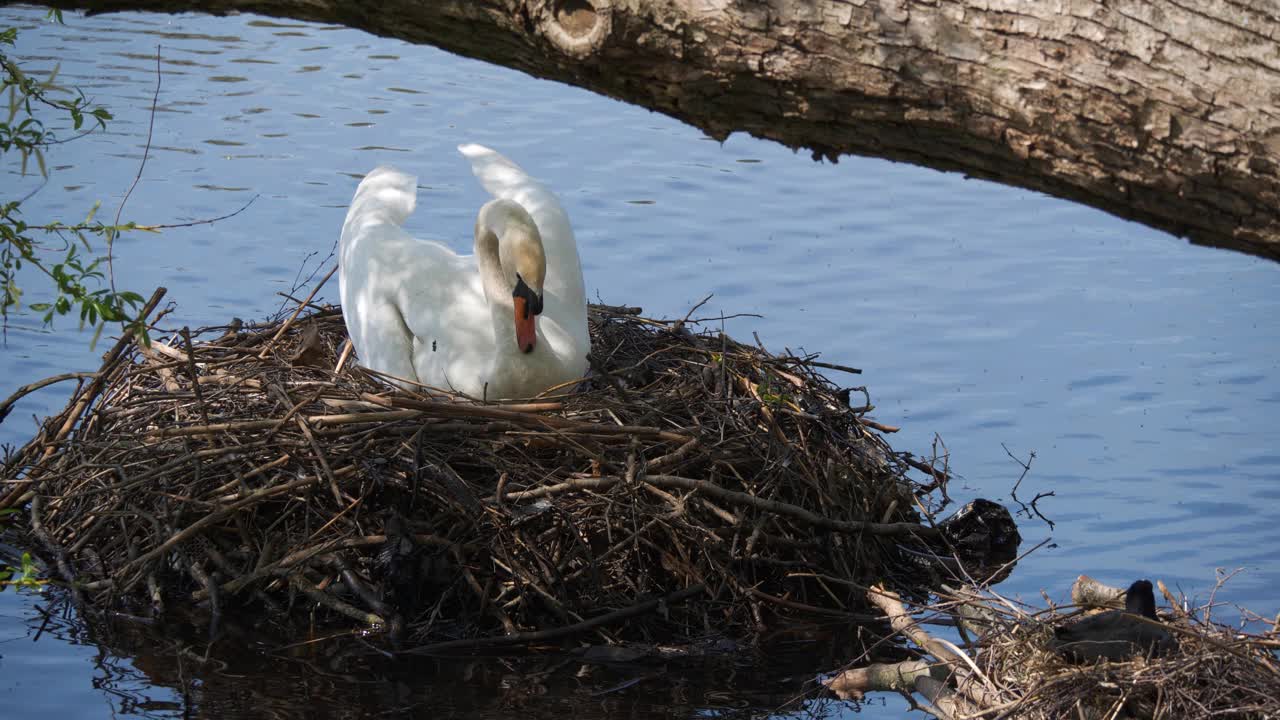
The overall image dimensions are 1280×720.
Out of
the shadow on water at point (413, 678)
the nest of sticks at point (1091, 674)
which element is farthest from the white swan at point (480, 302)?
the nest of sticks at point (1091, 674)

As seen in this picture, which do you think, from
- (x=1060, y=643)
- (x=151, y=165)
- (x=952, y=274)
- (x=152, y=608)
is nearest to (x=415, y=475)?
(x=152, y=608)

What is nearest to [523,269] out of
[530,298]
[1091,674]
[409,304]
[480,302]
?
[530,298]

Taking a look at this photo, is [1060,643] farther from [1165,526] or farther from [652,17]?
[1165,526]

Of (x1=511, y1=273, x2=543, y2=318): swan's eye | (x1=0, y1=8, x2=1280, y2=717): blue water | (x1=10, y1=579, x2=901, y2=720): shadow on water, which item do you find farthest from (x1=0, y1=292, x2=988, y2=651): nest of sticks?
(x1=0, y1=8, x2=1280, y2=717): blue water

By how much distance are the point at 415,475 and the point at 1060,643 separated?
2.72 m

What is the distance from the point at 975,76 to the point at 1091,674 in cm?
256

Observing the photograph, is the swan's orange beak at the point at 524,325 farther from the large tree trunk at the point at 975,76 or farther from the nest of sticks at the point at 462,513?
the large tree trunk at the point at 975,76

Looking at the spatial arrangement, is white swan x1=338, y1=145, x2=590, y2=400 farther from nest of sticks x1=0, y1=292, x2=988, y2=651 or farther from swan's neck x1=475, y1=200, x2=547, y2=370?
nest of sticks x1=0, y1=292, x2=988, y2=651

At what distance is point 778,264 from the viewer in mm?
11617

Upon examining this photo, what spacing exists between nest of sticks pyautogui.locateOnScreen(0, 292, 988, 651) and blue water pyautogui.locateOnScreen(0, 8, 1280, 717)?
57 centimetres

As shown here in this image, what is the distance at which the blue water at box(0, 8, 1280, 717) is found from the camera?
795cm

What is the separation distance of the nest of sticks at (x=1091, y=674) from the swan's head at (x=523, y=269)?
7.87 feet

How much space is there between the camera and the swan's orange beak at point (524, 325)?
662 centimetres

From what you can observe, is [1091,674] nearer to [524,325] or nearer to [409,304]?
[524,325]
